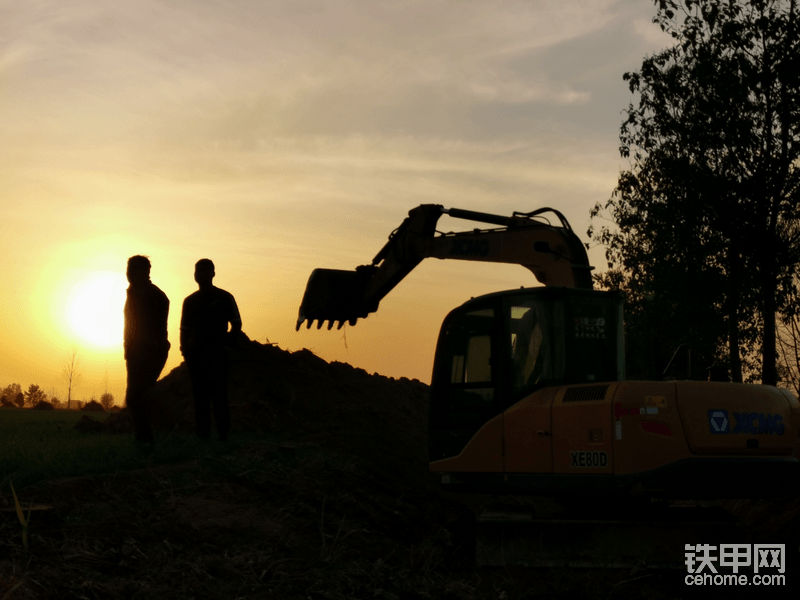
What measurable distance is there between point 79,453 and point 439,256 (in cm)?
612

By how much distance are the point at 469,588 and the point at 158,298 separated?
484 cm

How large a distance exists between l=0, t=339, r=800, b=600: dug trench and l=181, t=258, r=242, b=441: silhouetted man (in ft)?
2.17

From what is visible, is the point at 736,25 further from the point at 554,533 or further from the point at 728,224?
the point at 554,533

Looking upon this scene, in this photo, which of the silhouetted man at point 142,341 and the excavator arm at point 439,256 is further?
the excavator arm at point 439,256

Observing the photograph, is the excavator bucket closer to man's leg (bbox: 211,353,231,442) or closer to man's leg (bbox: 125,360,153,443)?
man's leg (bbox: 211,353,231,442)

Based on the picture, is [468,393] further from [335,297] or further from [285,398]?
[335,297]

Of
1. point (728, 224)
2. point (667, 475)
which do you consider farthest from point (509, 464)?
point (728, 224)

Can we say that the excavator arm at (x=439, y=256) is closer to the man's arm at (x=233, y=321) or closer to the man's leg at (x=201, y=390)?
the man's arm at (x=233, y=321)

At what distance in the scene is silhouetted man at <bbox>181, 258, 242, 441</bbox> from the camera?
10.9 m

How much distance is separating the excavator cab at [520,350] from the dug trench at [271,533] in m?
1.36

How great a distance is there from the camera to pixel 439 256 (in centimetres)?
1338

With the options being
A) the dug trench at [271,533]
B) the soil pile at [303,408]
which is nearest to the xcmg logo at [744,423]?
the dug trench at [271,533]

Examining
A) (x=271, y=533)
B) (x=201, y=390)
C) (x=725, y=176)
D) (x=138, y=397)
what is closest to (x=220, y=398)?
(x=201, y=390)

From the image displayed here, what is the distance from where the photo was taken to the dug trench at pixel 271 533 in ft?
21.1
